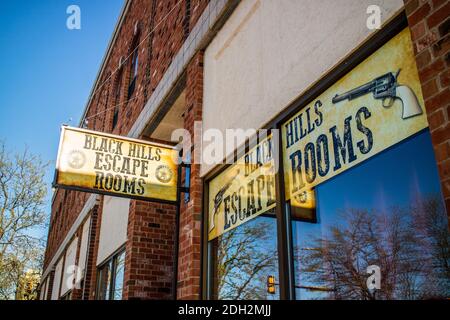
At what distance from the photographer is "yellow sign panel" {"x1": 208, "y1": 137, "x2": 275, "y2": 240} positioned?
411 cm

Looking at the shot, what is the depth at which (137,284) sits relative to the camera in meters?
7.06

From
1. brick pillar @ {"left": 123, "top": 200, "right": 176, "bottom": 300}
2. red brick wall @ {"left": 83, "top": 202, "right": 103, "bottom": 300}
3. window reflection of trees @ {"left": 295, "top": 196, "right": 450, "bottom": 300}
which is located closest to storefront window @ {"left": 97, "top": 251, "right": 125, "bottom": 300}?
red brick wall @ {"left": 83, "top": 202, "right": 103, "bottom": 300}

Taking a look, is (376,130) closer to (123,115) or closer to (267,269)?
(267,269)

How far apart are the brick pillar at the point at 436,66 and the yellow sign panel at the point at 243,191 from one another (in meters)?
1.86

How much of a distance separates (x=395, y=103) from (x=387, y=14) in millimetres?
583

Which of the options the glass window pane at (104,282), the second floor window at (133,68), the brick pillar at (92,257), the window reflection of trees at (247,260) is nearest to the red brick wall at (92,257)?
the brick pillar at (92,257)

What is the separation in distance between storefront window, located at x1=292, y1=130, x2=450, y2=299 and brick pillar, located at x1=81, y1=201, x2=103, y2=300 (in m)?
8.05

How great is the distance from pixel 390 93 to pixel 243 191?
2063 millimetres

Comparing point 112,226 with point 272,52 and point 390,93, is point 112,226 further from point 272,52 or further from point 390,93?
point 390,93

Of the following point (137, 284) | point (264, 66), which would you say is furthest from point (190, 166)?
point (137, 284)

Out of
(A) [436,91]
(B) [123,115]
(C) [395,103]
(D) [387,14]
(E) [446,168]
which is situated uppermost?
(B) [123,115]

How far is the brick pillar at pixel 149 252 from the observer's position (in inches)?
279

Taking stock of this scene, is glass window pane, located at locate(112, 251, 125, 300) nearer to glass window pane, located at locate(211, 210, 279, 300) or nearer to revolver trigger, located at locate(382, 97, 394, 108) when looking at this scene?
glass window pane, located at locate(211, 210, 279, 300)
